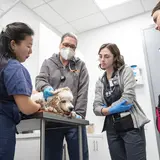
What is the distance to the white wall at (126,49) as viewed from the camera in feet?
9.08

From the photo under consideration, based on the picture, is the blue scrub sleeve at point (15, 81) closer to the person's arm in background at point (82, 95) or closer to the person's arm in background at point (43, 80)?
the person's arm in background at point (43, 80)

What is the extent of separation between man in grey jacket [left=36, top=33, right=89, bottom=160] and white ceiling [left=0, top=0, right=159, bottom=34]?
1488 millimetres

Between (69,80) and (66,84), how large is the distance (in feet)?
0.12

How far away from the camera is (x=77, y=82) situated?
4.92ft

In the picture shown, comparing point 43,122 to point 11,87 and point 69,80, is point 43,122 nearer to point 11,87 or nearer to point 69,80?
point 11,87

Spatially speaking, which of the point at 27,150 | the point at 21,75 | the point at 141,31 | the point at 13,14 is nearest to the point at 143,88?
the point at 141,31

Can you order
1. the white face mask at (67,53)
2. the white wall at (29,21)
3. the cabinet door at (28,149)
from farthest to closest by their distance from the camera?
the white wall at (29,21), the cabinet door at (28,149), the white face mask at (67,53)

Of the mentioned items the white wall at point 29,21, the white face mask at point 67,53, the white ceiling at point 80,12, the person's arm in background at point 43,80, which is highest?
the white ceiling at point 80,12

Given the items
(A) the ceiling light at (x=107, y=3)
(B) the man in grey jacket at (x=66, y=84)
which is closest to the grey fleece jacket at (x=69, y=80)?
(B) the man in grey jacket at (x=66, y=84)

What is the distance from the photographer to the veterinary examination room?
3.11 ft

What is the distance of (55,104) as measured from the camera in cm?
124

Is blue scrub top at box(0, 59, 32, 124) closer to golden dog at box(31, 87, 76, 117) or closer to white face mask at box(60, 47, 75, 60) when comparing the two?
golden dog at box(31, 87, 76, 117)

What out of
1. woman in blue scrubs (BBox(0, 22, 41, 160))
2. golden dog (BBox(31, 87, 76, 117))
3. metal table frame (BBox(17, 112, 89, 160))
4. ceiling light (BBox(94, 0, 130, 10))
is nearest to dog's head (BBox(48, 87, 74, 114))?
golden dog (BBox(31, 87, 76, 117))

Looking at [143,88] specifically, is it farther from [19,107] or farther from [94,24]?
[19,107]
